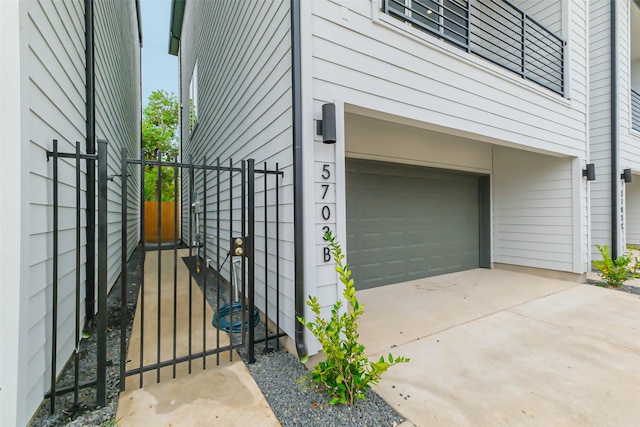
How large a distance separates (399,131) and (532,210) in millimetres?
3036

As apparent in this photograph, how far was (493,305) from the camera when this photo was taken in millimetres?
3824

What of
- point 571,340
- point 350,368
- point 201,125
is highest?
point 201,125

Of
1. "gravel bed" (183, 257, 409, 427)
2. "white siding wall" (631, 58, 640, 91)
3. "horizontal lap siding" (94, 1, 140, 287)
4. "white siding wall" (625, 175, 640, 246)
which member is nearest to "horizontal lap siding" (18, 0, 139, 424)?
"horizontal lap siding" (94, 1, 140, 287)

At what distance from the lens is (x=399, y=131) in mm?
4781

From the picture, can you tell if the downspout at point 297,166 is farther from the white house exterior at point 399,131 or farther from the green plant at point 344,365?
the green plant at point 344,365

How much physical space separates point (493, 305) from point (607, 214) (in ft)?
14.3

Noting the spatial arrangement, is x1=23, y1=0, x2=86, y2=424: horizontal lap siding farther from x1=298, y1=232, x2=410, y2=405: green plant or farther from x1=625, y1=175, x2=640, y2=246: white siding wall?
x1=625, y1=175, x2=640, y2=246: white siding wall

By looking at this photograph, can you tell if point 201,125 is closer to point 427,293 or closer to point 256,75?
point 256,75

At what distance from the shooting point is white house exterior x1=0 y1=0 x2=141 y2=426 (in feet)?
4.84

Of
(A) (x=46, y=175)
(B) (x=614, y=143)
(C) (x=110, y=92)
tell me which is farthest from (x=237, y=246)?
(B) (x=614, y=143)

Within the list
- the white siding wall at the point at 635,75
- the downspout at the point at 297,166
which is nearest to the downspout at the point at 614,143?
the white siding wall at the point at 635,75

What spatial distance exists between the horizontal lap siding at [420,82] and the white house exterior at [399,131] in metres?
0.02

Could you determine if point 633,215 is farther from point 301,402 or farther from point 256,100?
point 301,402

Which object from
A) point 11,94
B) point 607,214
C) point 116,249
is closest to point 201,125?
point 116,249
